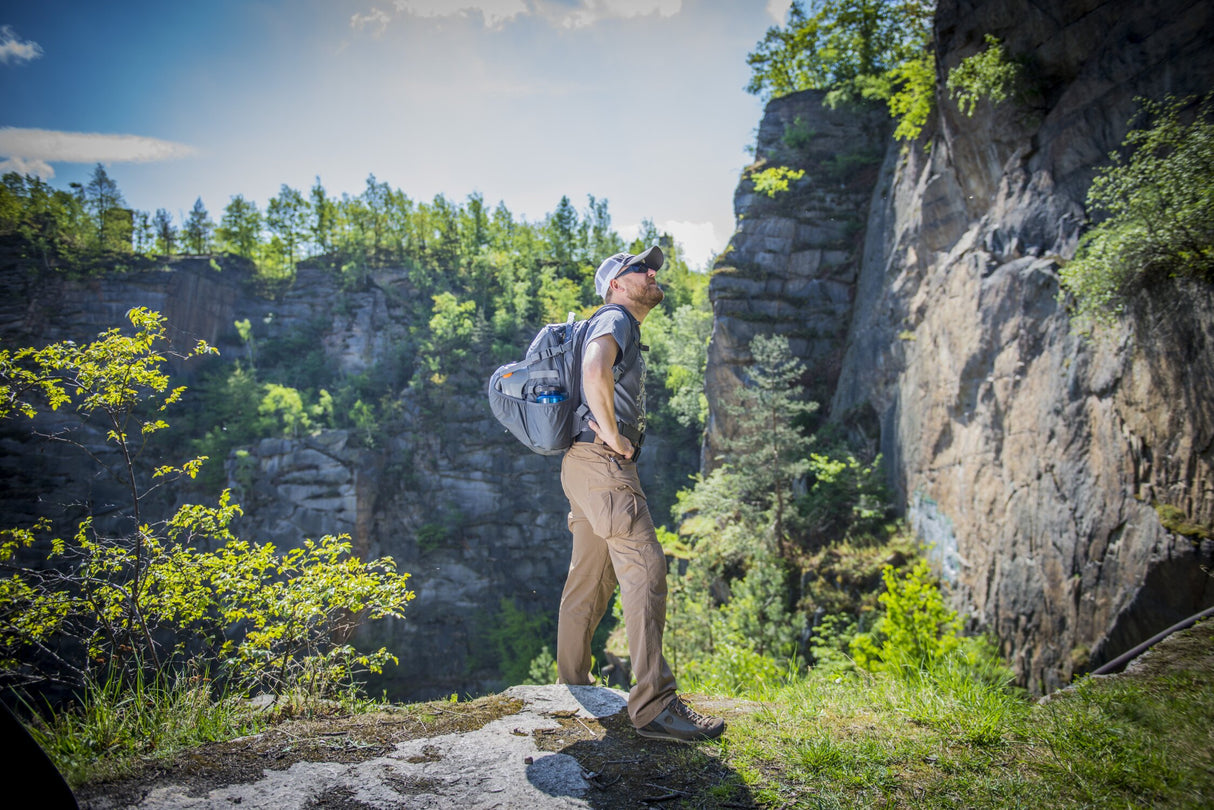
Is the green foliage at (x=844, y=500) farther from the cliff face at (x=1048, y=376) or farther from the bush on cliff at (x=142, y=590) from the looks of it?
the bush on cliff at (x=142, y=590)

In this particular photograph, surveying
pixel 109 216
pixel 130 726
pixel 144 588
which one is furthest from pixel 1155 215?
pixel 109 216

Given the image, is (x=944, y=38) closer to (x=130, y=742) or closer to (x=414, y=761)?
(x=414, y=761)

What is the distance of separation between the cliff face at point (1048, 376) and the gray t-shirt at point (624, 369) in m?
4.47

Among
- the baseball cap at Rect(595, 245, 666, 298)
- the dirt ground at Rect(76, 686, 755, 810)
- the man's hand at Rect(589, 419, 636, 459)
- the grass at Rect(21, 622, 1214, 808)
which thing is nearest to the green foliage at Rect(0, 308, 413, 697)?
the grass at Rect(21, 622, 1214, 808)

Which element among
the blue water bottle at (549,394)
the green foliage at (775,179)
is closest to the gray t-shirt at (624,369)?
the blue water bottle at (549,394)

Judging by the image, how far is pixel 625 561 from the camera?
2.86 meters

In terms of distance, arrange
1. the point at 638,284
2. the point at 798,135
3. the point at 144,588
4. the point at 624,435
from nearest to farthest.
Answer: the point at 624,435 < the point at 638,284 < the point at 144,588 < the point at 798,135

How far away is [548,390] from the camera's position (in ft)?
10.3

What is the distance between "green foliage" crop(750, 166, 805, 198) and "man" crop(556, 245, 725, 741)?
1639 centimetres

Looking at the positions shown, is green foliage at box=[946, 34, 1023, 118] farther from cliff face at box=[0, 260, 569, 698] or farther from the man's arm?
cliff face at box=[0, 260, 569, 698]

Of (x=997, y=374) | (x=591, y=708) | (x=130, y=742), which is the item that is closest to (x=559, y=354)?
(x=591, y=708)

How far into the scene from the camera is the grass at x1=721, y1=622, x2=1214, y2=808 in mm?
1974

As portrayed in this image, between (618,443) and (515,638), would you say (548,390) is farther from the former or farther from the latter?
(515,638)

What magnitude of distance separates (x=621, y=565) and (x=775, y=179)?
1753 cm
